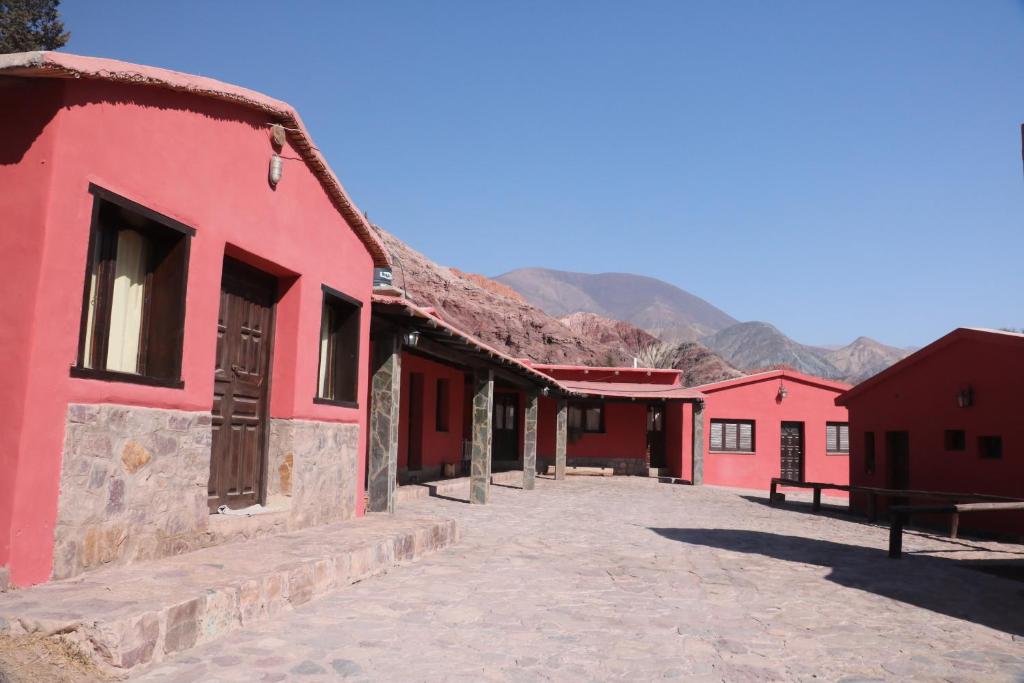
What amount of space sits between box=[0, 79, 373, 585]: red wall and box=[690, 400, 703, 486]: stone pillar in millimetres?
17633

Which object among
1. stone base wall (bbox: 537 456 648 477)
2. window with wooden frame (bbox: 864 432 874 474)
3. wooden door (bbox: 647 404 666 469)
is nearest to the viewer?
window with wooden frame (bbox: 864 432 874 474)

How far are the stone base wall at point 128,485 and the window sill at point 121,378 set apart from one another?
0.55 feet

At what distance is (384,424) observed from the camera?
1031 centimetres

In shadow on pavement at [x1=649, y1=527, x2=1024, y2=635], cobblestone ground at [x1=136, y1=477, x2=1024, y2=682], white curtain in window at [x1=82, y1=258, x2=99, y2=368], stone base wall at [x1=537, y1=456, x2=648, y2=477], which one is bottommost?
shadow on pavement at [x1=649, y1=527, x2=1024, y2=635]

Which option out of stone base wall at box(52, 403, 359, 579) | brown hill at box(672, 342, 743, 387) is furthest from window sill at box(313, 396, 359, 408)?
brown hill at box(672, 342, 743, 387)

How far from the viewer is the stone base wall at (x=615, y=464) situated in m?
25.8

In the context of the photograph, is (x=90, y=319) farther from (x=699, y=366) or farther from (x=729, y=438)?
(x=699, y=366)

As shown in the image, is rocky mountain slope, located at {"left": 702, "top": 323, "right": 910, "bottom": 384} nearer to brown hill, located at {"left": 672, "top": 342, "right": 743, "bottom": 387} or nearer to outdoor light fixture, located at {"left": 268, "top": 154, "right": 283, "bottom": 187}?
brown hill, located at {"left": 672, "top": 342, "right": 743, "bottom": 387}

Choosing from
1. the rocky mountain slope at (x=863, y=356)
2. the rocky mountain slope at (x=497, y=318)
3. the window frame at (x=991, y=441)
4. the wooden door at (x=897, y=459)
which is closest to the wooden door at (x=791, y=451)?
the wooden door at (x=897, y=459)

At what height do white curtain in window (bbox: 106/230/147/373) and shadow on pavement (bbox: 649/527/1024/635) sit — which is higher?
white curtain in window (bbox: 106/230/147/373)

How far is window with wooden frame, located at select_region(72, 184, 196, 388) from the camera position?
495 cm

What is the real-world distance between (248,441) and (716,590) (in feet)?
14.5

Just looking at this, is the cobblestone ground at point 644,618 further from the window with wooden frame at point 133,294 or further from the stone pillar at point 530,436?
the stone pillar at point 530,436

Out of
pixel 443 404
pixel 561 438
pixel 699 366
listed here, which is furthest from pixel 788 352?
pixel 443 404
